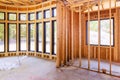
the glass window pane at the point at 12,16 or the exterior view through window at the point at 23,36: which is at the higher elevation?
the glass window pane at the point at 12,16

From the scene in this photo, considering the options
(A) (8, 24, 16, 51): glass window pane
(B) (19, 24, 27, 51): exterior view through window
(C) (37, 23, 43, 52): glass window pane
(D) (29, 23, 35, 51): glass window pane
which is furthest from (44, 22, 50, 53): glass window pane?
(A) (8, 24, 16, 51): glass window pane

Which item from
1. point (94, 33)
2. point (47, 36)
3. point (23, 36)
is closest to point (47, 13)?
point (47, 36)

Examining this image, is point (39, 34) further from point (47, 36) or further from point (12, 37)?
point (12, 37)

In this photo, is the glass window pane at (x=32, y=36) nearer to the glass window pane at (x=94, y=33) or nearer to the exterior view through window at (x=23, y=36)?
the exterior view through window at (x=23, y=36)

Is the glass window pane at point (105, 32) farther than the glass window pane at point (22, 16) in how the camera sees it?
No

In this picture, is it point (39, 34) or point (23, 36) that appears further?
point (23, 36)

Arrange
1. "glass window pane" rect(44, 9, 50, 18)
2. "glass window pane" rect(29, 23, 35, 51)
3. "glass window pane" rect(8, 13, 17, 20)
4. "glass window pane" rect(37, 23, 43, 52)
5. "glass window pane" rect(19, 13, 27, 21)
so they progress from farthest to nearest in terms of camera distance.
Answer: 1. "glass window pane" rect(19, 13, 27, 21)
2. "glass window pane" rect(29, 23, 35, 51)
3. "glass window pane" rect(8, 13, 17, 20)
4. "glass window pane" rect(37, 23, 43, 52)
5. "glass window pane" rect(44, 9, 50, 18)

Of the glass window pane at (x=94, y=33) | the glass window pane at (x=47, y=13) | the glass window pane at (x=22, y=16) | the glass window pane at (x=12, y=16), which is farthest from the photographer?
the glass window pane at (x=22, y=16)

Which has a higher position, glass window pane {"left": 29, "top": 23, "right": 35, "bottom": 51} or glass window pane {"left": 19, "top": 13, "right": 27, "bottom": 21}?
glass window pane {"left": 19, "top": 13, "right": 27, "bottom": 21}

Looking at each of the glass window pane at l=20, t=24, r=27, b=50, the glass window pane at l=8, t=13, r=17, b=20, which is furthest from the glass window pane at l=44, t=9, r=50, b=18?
the glass window pane at l=8, t=13, r=17, b=20

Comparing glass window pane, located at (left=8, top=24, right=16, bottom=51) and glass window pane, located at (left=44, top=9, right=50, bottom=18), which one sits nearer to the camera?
glass window pane, located at (left=44, top=9, right=50, bottom=18)

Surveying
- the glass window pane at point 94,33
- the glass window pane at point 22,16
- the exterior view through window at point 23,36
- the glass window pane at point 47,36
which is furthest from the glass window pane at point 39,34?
the glass window pane at point 94,33

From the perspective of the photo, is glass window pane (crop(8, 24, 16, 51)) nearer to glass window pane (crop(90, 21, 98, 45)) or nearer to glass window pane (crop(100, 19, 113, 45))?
glass window pane (crop(90, 21, 98, 45))

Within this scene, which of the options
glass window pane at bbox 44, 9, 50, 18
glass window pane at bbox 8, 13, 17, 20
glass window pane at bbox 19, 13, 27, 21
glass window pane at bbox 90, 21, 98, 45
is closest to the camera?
glass window pane at bbox 90, 21, 98, 45
